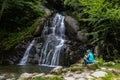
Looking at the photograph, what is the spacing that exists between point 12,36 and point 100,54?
29.4 feet

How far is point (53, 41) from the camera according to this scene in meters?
23.1

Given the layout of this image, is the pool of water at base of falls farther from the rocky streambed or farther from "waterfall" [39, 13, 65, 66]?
the rocky streambed

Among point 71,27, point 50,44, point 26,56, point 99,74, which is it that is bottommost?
point 26,56

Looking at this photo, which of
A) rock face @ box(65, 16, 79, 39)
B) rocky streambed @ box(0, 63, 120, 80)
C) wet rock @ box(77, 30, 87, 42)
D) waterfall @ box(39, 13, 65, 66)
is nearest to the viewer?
rocky streambed @ box(0, 63, 120, 80)

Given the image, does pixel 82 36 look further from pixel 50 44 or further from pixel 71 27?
pixel 50 44

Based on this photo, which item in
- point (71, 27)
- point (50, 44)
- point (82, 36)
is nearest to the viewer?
point (82, 36)

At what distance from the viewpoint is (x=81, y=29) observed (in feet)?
75.8

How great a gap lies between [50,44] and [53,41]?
1.61 ft

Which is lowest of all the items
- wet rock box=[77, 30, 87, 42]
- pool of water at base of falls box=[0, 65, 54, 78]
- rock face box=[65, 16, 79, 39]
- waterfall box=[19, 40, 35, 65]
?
pool of water at base of falls box=[0, 65, 54, 78]

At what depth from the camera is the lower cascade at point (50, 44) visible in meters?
21.5

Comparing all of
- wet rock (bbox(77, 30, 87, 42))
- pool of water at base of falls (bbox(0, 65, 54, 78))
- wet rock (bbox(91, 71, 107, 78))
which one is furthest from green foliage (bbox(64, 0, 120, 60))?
wet rock (bbox(91, 71, 107, 78))

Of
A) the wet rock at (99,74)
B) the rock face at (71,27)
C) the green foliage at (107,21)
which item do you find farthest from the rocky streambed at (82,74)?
the rock face at (71,27)

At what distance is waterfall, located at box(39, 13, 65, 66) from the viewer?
21.4 meters

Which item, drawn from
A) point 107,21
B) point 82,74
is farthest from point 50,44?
point 82,74
